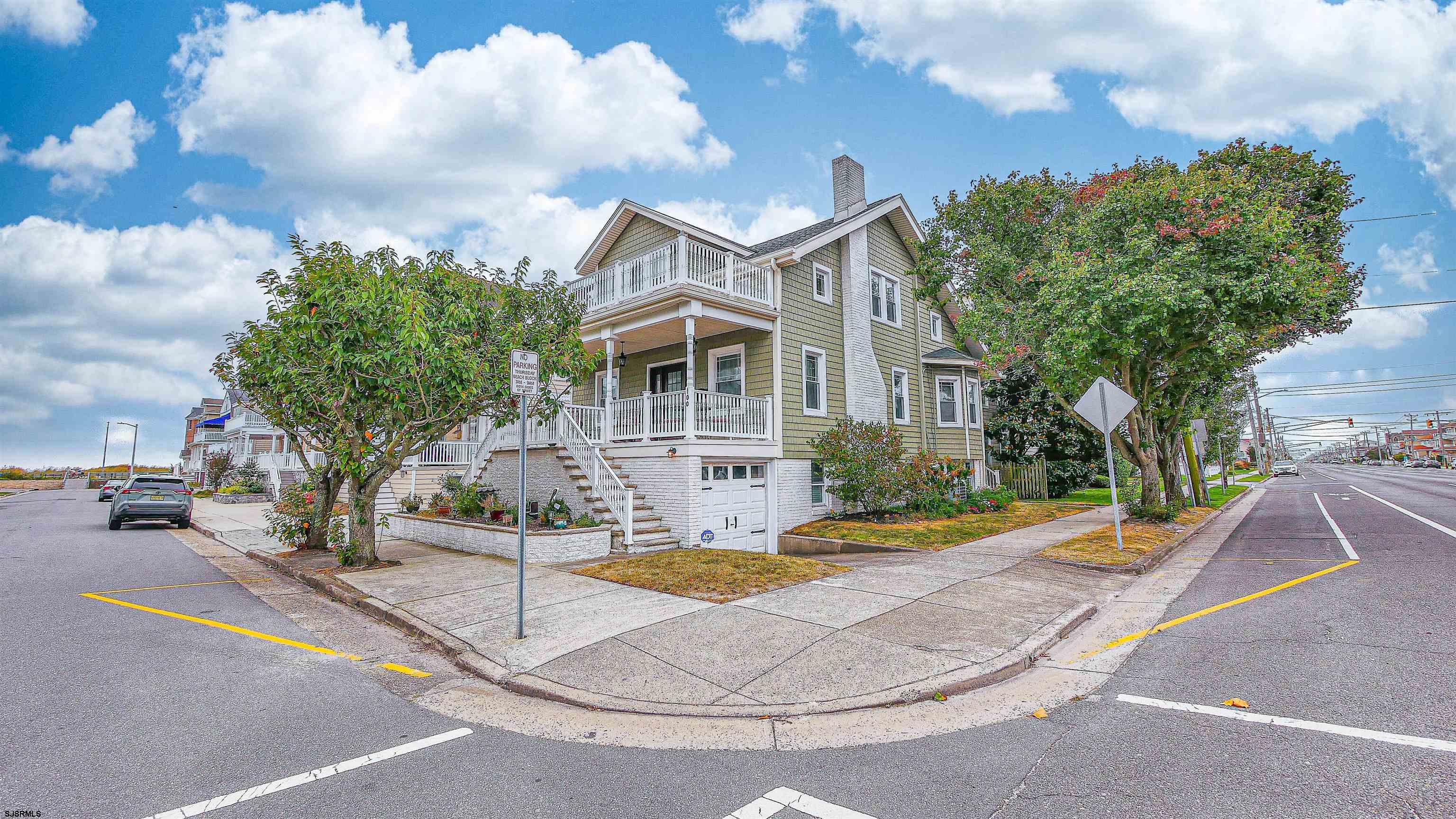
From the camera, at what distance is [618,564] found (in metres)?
10.7

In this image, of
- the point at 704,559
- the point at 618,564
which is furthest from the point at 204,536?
the point at 704,559

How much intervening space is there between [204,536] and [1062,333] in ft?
71.1

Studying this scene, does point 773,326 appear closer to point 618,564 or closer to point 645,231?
point 645,231

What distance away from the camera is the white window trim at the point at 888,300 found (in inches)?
786

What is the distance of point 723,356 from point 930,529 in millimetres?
6800

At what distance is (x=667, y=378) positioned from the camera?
1842 cm

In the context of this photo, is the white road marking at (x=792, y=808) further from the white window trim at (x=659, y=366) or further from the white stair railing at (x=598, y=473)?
the white window trim at (x=659, y=366)

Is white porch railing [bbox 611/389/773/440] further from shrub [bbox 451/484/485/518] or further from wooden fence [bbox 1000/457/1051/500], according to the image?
wooden fence [bbox 1000/457/1051/500]

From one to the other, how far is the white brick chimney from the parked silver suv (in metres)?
22.0

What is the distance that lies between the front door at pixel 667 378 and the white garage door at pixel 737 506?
3.52 meters

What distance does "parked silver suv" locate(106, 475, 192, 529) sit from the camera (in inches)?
748

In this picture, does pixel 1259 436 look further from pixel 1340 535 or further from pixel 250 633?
pixel 250 633

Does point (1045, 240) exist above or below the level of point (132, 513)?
above

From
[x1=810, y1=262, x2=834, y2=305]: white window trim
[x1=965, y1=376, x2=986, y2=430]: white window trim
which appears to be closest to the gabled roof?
[x1=810, y1=262, x2=834, y2=305]: white window trim
